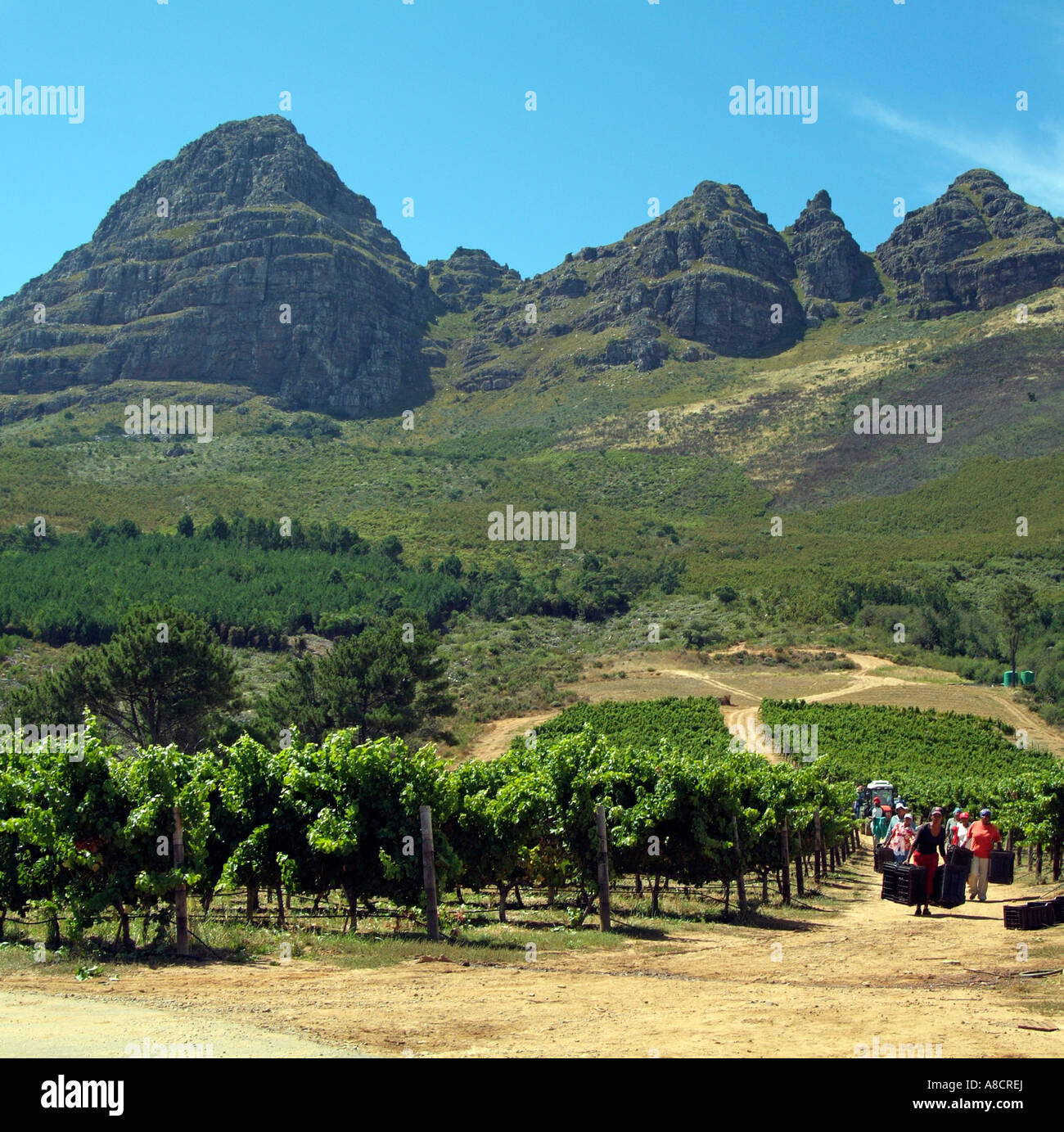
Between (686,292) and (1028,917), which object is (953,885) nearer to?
(1028,917)

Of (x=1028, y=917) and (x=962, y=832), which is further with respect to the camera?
(x=962, y=832)

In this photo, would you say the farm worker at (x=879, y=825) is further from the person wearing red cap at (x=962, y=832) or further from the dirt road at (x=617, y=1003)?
the dirt road at (x=617, y=1003)

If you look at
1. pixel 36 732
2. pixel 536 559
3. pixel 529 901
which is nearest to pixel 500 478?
pixel 536 559

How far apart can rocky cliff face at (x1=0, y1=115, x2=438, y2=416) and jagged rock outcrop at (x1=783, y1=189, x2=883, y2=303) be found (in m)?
70.4

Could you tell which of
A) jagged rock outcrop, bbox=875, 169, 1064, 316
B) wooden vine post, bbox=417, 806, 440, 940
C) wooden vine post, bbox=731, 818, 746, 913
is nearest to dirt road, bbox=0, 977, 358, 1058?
wooden vine post, bbox=417, 806, 440, 940

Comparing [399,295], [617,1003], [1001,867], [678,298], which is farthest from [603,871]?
[399,295]

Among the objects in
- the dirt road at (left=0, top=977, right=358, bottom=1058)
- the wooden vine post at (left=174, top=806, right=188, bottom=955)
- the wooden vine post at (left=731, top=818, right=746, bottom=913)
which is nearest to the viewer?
the dirt road at (left=0, top=977, right=358, bottom=1058)

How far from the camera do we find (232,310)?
6624 inches

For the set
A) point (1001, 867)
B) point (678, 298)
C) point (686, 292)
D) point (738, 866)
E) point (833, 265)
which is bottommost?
point (1001, 867)

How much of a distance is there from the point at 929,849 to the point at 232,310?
167 m

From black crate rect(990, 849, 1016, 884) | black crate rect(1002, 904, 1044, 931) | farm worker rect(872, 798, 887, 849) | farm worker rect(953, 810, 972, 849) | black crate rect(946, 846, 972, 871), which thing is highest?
farm worker rect(953, 810, 972, 849)

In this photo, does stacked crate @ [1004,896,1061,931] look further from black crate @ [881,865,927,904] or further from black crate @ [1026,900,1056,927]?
black crate @ [881,865,927,904]

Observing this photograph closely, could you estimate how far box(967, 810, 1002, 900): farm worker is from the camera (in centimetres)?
1791
